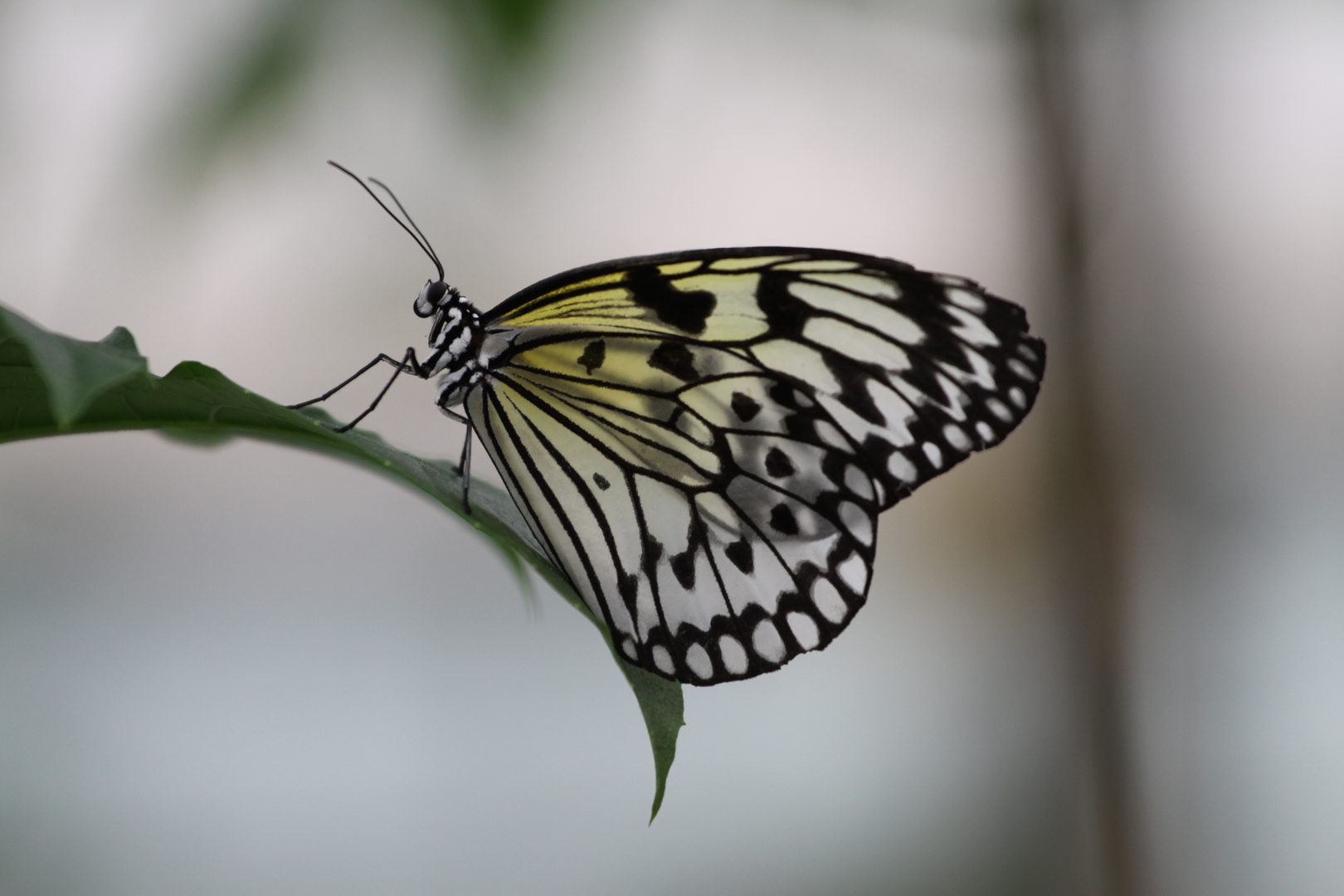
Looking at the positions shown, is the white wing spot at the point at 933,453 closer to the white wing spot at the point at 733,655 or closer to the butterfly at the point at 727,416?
the butterfly at the point at 727,416

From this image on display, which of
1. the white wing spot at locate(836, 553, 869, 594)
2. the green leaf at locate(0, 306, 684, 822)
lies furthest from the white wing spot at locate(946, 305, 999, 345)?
the green leaf at locate(0, 306, 684, 822)

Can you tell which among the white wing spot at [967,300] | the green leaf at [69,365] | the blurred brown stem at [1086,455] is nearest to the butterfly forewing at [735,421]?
the white wing spot at [967,300]

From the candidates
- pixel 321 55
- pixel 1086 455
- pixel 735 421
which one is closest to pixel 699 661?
pixel 735 421

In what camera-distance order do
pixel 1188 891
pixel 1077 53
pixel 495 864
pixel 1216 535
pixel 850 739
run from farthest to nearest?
pixel 850 739 → pixel 495 864 → pixel 1216 535 → pixel 1188 891 → pixel 1077 53

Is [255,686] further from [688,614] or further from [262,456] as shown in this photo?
[688,614]

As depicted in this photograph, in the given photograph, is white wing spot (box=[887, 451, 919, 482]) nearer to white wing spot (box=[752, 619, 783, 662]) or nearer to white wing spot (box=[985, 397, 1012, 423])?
white wing spot (box=[985, 397, 1012, 423])

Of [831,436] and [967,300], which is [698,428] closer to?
[831,436]

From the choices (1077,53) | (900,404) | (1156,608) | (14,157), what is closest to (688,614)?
(900,404)
